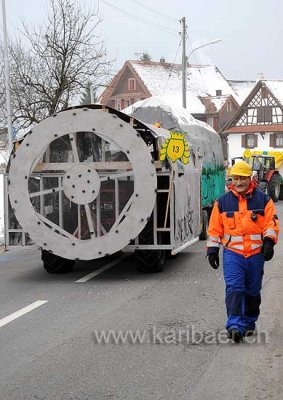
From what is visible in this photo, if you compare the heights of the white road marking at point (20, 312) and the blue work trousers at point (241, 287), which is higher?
the blue work trousers at point (241, 287)

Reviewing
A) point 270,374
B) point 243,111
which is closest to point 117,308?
point 270,374

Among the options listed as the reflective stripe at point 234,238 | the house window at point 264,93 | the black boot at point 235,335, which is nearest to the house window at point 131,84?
the house window at point 264,93

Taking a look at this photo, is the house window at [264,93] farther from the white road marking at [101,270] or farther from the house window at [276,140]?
the white road marking at [101,270]

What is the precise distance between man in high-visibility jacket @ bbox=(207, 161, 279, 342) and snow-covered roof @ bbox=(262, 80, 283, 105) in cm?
5588

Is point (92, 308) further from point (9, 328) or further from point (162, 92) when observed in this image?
point (162, 92)

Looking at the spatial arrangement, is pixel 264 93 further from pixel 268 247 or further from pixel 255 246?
pixel 268 247

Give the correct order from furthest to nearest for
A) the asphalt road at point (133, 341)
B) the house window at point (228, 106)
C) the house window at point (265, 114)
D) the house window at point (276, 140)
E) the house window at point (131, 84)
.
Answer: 1. the house window at point (228, 106)
2. the house window at point (131, 84)
3. the house window at point (265, 114)
4. the house window at point (276, 140)
5. the asphalt road at point (133, 341)

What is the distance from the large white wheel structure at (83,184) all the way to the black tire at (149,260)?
2.83 feet

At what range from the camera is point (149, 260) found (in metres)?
9.33

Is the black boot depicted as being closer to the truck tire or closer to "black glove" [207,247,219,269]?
"black glove" [207,247,219,269]

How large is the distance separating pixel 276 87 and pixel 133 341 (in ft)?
191

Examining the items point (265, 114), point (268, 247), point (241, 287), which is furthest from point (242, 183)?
point (265, 114)

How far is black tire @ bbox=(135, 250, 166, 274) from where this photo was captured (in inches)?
365

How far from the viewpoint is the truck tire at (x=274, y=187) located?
87.7 feet
